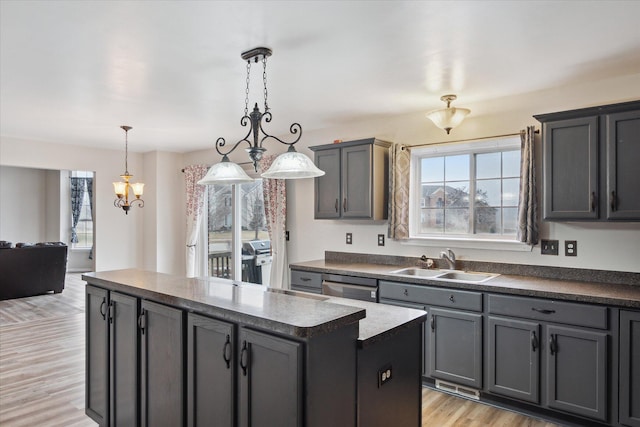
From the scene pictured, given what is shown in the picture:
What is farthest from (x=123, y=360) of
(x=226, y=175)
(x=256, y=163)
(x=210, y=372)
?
(x=256, y=163)

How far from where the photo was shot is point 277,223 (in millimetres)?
5148

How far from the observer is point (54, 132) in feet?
17.1

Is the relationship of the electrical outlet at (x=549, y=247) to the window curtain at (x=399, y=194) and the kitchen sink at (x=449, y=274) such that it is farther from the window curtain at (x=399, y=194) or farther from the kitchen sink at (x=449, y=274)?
the window curtain at (x=399, y=194)

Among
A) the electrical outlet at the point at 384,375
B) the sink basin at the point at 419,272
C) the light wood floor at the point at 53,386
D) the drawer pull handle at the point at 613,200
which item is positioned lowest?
→ the light wood floor at the point at 53,386

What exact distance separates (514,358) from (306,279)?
1942 millimetres

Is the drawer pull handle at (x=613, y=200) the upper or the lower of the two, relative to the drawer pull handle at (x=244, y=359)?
upper

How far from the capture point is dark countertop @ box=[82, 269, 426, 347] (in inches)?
61.6

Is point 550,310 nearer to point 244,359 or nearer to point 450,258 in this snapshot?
point 450,258

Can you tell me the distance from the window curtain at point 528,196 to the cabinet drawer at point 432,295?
72 centimetres

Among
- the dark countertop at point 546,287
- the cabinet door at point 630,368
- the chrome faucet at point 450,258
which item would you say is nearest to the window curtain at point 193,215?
the dark countertop at point 546,287

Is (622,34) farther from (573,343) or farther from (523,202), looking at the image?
(573,343)

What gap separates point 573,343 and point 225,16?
114 inches

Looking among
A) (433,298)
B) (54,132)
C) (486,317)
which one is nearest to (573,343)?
(486,317)

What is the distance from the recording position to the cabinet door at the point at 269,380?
1506 millimetres
